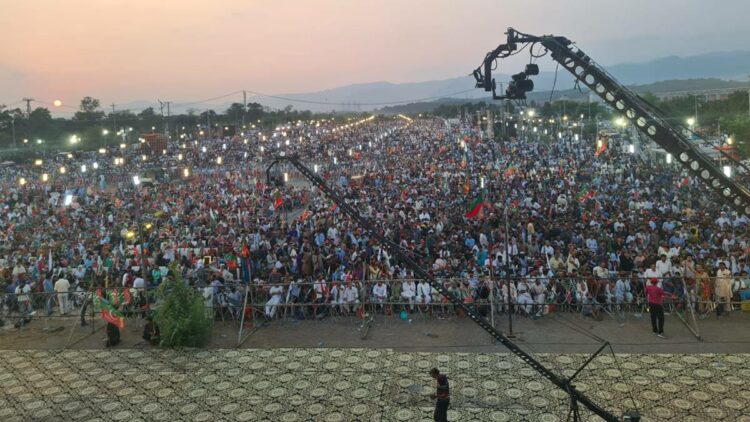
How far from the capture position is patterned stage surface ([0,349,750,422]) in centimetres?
783

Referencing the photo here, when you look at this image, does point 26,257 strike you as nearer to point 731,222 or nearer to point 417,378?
point 417,378

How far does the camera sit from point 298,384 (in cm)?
892

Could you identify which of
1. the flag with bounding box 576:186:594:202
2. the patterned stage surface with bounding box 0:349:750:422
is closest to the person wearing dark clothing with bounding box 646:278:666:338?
the patterned stage surface with bounding box 0:349:750:422

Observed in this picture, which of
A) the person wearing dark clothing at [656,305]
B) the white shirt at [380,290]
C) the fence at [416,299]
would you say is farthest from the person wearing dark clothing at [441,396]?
the person wearing dark clothing at [656,305]

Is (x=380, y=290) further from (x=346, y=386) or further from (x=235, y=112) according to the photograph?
(x=235, y=112)

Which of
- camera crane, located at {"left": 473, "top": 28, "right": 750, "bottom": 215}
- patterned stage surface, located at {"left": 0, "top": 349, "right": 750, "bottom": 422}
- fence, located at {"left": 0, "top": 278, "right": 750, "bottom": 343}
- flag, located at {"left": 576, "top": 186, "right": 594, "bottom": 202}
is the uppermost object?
camera crane, located at {"left": 473, "top": 28, "right": 750, "bottom": 215}

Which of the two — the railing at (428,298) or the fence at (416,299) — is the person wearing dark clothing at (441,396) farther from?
the railing at (428,298)

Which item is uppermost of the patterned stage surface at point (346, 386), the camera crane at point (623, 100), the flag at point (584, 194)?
the camera crane at point (623, 100)

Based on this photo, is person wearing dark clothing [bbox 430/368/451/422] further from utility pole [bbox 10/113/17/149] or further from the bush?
utility pole [bbox 10/113/17/149]

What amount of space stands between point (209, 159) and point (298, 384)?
3911 cm

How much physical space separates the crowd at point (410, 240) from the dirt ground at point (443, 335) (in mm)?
452

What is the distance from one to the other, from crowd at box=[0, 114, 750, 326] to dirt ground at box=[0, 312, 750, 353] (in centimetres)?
45

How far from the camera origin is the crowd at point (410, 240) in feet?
38.8

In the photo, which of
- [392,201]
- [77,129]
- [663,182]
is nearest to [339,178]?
[392,201]
